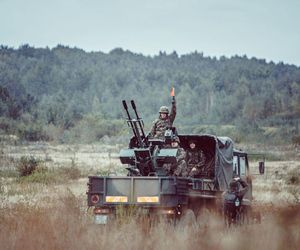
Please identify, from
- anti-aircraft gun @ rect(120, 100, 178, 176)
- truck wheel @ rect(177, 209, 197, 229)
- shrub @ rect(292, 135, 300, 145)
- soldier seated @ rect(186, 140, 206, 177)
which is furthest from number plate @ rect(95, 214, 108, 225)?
shrub @ rect(292, 135, 300, 145)

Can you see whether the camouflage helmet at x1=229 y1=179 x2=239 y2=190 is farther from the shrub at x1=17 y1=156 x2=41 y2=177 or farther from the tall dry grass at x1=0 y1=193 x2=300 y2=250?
the shrub at x1=17 y1=156 x2=41 y2=177

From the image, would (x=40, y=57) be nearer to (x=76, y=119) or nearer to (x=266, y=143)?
(x=76, y=119)

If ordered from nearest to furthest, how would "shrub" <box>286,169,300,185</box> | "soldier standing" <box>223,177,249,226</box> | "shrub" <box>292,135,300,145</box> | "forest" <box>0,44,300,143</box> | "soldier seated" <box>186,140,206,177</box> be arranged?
"soldier standing" <box>223,177,249,226</box>, "soldier seated" <box>186,140,206,177</box>, "shrub" <box>286,169,300,185</box>, "shrub" <box>292,135,300,145</box>, "forest" <box>0,44,300,143</box>

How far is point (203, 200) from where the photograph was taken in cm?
1694

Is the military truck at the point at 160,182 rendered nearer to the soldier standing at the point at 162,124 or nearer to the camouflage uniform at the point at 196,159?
the camouflage uniform at the point at 196,159

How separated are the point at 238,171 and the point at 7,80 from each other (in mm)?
102185

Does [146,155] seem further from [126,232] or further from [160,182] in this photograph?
[126,232]

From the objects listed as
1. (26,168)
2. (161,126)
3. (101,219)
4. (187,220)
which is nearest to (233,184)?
(161,126)

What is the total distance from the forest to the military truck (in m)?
48.4

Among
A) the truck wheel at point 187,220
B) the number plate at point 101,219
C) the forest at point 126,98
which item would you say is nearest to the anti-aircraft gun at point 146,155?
the truck wheel at point 187,220

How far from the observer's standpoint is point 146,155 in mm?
16859

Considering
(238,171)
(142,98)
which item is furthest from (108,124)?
(238,171)

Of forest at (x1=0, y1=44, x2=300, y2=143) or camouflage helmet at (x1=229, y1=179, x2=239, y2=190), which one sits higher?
forest at (x1=0, y1=44, x2=300, y2=143)

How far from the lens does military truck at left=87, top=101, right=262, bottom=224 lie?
1546cm
